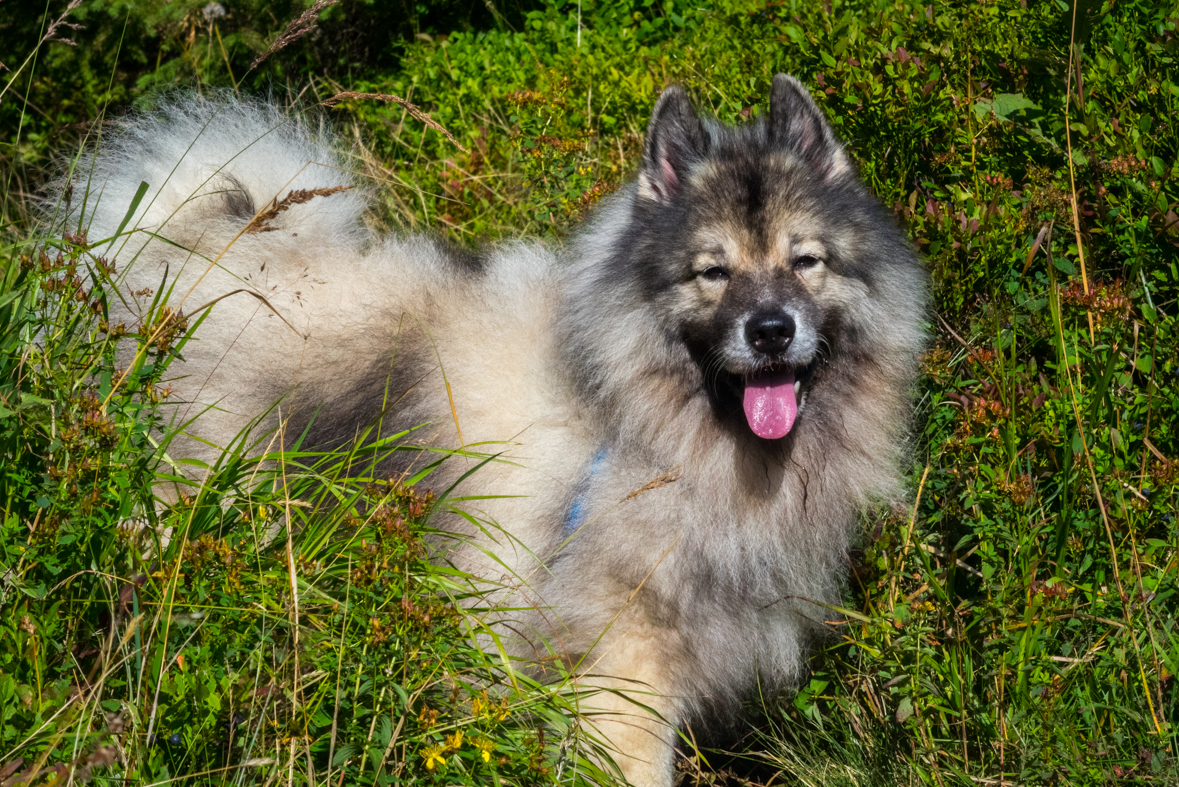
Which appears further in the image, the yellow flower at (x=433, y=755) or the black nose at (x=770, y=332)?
the black nose at (x=770, y=332)

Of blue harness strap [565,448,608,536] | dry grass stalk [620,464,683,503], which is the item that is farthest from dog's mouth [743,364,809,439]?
blue harness strap [565,448,608,536]

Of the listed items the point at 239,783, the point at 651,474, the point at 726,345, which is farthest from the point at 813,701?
the point at 239,783

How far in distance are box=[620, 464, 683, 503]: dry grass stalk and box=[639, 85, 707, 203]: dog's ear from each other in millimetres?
950

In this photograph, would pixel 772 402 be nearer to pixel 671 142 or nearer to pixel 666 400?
pixel 666 400

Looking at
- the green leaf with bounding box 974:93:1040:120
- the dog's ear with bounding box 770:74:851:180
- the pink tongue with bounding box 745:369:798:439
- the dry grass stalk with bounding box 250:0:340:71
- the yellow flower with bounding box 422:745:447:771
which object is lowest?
the yellow flower with bounding box 422:745:447:771

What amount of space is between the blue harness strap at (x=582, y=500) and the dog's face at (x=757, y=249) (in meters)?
0.45

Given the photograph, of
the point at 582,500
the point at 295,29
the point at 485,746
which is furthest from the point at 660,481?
the point at 295,29

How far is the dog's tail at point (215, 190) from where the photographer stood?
3873 mm

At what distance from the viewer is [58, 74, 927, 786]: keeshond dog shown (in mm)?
2949

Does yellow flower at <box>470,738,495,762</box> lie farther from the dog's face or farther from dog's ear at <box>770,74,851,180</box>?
dog's ear at <box>770,74,851,180</box>

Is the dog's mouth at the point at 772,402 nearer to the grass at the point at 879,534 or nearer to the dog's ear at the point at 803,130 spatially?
the grass at the point at 879,534

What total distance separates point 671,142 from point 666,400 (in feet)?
2.89

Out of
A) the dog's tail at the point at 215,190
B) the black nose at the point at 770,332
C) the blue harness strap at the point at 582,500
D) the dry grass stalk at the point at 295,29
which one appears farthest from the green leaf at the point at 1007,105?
the dog's tail at the point at 215,190

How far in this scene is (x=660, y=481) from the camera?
2.86 metres
